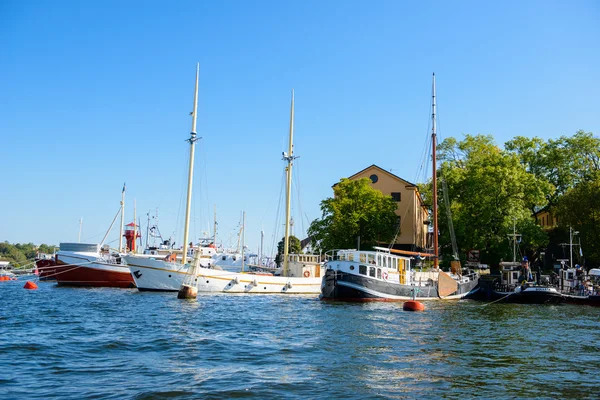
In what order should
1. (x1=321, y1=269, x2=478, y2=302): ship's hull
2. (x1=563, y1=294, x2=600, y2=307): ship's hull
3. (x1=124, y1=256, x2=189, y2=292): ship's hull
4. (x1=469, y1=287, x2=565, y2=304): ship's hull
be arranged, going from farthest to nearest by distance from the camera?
(x1=124, y1=256, x2=189, y2=292): ship's hull, (x1=469, y1=287, x2=565, y2=304): ship's hull, (x1=563, y1=294, x2=600, y2=307): ship's hull, (x1=321, y1=269, x2=478, y2=302): ship's hull

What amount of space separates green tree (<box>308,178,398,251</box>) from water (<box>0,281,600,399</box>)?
102ft

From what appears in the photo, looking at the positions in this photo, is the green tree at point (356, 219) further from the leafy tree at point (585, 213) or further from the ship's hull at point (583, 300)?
the ship's hull at point (583, 300)

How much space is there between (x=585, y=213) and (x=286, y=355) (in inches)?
1745

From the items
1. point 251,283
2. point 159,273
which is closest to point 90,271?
point 159,273

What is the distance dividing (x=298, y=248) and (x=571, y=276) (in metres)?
33.0

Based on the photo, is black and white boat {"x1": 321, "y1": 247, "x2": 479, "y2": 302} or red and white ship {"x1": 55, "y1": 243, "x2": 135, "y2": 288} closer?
black and white boat {"x1": 321, "y1": 247, "x2": 479, "y2": 302}

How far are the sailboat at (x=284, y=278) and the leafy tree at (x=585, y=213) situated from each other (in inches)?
973

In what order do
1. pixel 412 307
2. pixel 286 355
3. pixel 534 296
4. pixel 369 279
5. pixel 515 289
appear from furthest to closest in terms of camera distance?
pixel 515 289
pixel 534 296
pixel 369 279
pixel 412 307
pixel 286 355

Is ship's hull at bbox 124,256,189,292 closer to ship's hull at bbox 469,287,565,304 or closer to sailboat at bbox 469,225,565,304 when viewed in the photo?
sailboat at bbox 469,225,565,304

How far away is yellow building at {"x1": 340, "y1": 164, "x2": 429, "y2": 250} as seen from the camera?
233ft

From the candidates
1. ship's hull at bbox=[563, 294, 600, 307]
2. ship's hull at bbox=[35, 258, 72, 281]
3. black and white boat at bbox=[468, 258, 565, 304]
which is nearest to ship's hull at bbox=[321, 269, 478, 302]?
black and white boat at bbox=[468, 258, 565, 304]

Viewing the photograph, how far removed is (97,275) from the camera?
58.4m

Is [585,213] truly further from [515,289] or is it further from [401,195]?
[401,195]

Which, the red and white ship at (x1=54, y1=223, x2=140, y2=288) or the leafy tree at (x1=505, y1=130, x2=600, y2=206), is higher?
the leafy tree at (x1=505, y1=130, x2=600, y2=206)
